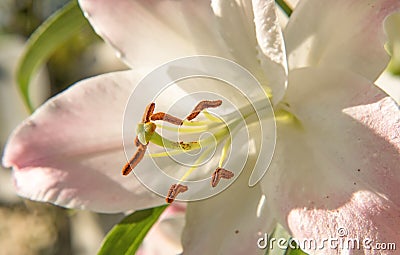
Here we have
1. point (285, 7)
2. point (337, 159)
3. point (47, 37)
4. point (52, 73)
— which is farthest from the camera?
point (52, 73)

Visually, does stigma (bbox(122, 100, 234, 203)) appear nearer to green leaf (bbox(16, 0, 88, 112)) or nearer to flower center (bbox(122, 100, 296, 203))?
flower center (bbox(122, 100, 296, 203))

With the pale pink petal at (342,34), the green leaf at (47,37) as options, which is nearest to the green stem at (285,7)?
the pale pink petal at (342,34)

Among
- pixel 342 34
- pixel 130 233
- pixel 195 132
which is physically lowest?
pixel 130 233

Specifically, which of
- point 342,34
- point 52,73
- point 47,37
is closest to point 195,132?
point 342,34

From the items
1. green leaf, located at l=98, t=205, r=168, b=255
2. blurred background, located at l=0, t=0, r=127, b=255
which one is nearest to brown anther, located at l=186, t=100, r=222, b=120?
green leaf, located at l=98, t=205, r=168, b=255

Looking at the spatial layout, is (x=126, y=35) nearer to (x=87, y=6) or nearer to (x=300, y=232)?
(x=87, y=6)

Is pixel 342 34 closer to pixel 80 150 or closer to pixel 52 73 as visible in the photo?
pixel 80 150
